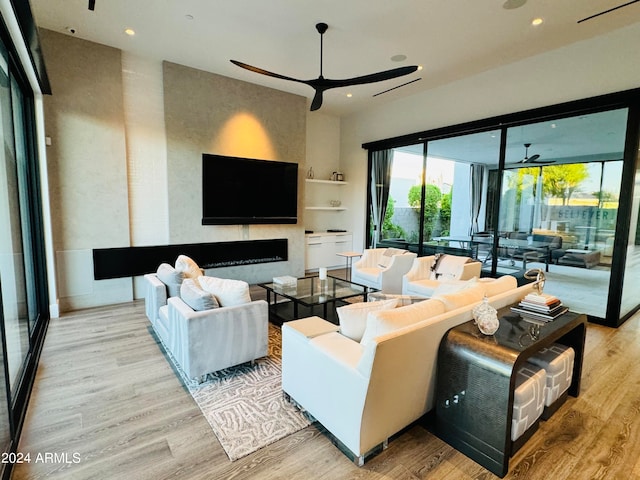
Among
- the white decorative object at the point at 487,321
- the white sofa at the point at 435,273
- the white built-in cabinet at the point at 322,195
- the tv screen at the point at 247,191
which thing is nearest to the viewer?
the white decorative object at the point at 487,321

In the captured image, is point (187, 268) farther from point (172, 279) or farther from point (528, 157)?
point (528, 157)

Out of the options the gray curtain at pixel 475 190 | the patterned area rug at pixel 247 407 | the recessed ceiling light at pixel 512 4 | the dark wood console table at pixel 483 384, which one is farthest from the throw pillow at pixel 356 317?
the gray curtain at pixel 475 190

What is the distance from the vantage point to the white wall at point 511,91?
149 inches

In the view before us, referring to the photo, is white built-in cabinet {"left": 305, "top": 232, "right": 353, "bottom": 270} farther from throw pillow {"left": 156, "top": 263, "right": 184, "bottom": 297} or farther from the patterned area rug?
the patterned area rug

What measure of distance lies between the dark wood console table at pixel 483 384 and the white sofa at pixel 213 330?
1595 mm

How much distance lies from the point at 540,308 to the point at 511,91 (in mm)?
3850

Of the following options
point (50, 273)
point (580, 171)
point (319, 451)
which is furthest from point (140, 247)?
point (580, 171)

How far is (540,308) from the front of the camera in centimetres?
234

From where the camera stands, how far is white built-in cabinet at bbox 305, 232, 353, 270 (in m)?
7.03

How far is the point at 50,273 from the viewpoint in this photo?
406 centimetres

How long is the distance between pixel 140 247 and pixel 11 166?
82.8 inches

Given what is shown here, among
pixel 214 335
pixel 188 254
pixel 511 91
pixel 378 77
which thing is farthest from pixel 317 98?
pixel 188 254

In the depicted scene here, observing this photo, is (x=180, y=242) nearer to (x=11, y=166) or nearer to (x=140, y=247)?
(x=140, y=247)

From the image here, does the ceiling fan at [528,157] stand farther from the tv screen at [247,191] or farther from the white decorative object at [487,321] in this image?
the tv screen at [247,191]
